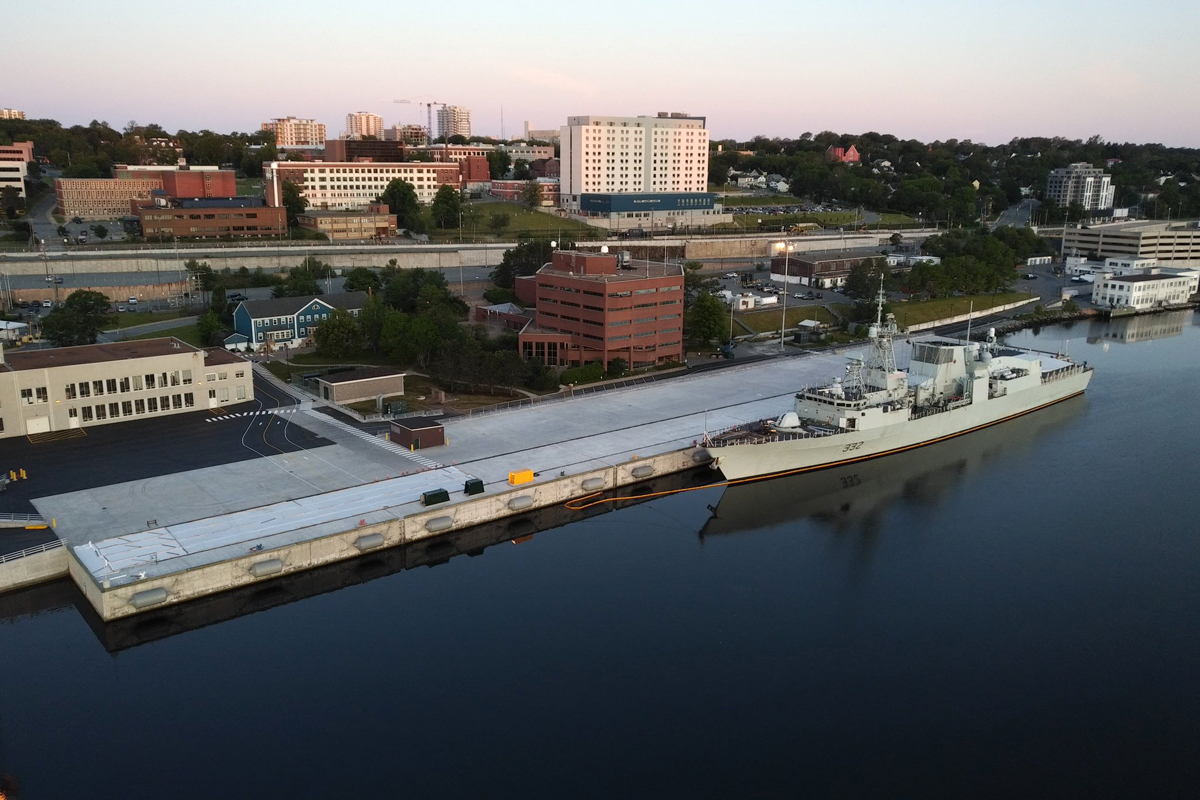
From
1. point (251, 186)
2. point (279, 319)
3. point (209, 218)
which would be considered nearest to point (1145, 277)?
point (279, 319)

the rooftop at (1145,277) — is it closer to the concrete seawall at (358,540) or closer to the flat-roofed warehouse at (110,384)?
the concrete seawall at (358,540)

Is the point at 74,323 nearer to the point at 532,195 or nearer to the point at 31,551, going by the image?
the point at 31,551

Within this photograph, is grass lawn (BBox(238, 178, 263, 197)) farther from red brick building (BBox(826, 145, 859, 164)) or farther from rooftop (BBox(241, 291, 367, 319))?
red brick building (BBox(826, 145, 859, 164))

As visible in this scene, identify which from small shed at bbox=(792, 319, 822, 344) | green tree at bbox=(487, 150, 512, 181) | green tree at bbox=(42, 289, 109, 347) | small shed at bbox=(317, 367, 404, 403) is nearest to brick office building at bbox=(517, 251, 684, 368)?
small shed at bbox=(317, 367, 404, 403)

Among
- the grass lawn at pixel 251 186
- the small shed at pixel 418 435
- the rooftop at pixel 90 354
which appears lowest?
the small shed at pixel 418 435

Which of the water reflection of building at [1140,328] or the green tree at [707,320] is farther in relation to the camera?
→ the water reflection of building at [1140,328]

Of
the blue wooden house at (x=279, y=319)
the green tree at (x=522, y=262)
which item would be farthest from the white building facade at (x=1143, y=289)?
the blue wooden house at (x=279, y=319)
